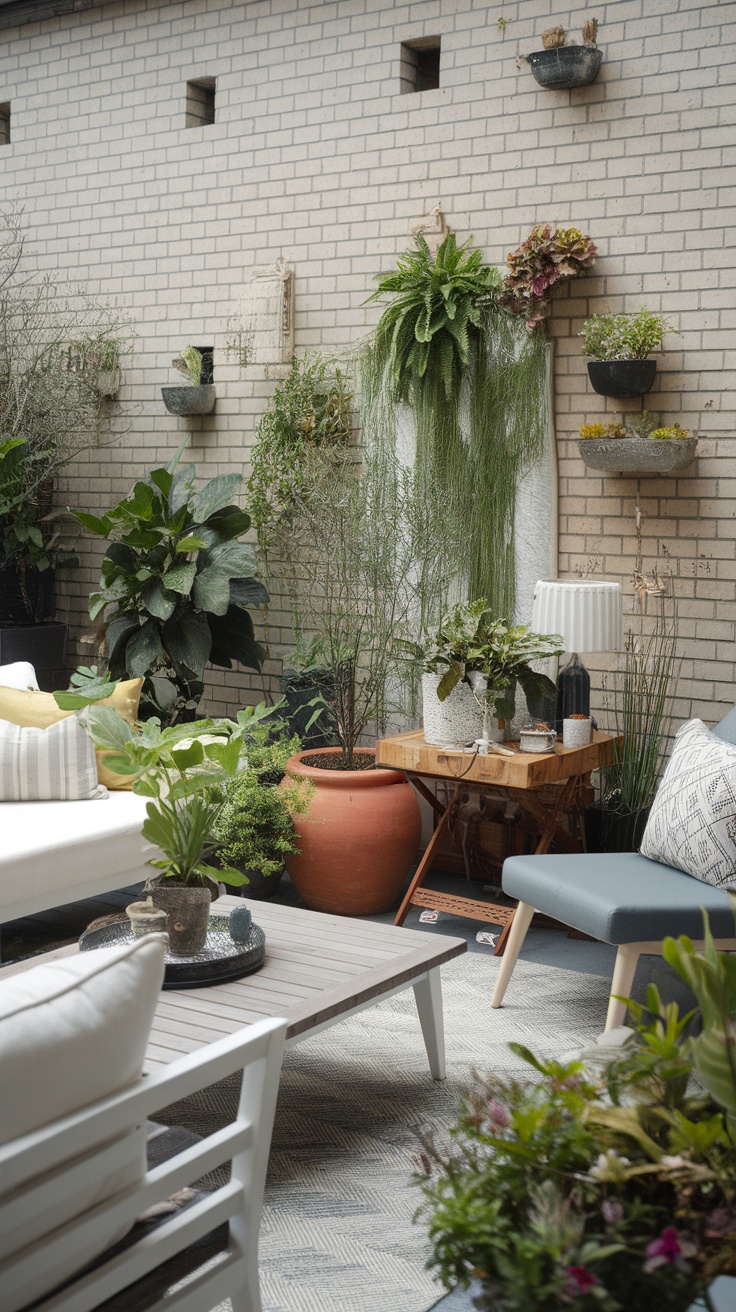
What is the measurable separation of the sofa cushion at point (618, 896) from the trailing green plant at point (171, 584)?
198 cm

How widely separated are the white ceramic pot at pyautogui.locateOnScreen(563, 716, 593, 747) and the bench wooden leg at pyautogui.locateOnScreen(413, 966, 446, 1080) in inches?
55.6

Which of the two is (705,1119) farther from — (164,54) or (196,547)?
(164,54)

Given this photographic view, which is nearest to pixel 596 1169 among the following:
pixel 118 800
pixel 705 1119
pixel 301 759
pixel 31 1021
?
pixel 705 1119

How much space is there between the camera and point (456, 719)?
14.6ft

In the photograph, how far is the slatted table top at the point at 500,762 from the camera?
4223mm

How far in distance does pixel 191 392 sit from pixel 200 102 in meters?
1.53

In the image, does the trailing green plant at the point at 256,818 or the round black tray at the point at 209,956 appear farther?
the trailing green plant at the point at 256,818

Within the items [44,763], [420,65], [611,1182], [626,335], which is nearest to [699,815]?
[626,335]

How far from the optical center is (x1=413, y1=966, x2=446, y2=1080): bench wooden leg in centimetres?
322

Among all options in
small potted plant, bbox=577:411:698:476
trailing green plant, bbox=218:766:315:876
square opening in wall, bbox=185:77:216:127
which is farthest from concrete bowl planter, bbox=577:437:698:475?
square opening in wall, bbox=185:77:216:127

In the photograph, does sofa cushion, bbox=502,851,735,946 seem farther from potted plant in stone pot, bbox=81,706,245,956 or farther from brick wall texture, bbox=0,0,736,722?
brick wall texture, bbox=0,0,736,722

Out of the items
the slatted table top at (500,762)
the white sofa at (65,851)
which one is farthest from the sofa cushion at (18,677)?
the slatted table top at (500,762)

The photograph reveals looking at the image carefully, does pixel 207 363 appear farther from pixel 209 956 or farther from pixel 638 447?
pixel 209 956

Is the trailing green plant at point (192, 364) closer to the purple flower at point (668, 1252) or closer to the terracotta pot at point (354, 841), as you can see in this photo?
A: the terracotta pot at point (354, 841)
